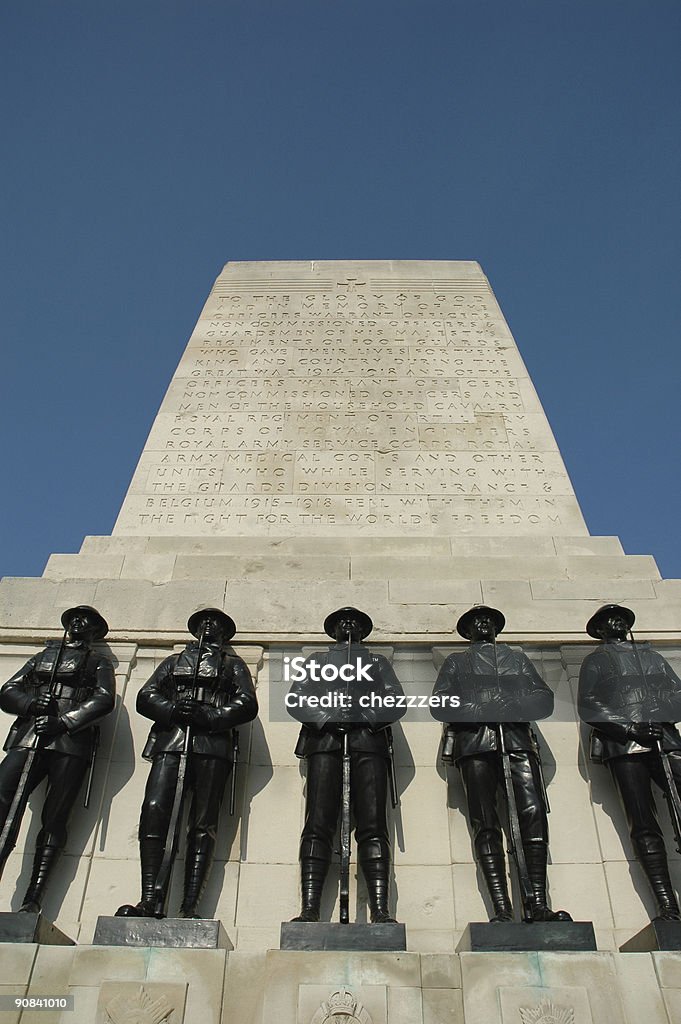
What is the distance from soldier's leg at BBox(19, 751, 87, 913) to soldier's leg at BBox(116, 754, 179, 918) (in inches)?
22.7

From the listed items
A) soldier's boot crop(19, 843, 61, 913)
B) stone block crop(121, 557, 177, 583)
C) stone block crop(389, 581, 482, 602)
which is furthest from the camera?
stone block crop(121, 557, 177, 583)

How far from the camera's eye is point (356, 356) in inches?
509

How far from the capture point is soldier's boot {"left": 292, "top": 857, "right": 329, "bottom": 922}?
18.2 ft

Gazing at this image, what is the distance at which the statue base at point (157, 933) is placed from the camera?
17.0ft

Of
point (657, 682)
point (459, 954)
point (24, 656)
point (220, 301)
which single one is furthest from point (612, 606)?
point (220, 301)

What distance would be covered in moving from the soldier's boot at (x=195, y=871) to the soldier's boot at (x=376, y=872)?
3.66 feet

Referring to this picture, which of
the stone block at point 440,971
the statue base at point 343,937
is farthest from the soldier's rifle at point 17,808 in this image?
the stone block at point 440,971

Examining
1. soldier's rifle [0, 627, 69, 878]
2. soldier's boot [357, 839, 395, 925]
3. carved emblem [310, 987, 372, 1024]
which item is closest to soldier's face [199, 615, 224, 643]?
soldier's rifle [0, 627, 69, 878]

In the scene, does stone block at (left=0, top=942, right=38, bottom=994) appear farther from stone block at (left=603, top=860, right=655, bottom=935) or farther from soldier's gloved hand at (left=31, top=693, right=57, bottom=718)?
stone block at (left=603, top=860, right=655, bottom=935)

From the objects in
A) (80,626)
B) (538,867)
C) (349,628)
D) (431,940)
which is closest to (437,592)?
(349,628)

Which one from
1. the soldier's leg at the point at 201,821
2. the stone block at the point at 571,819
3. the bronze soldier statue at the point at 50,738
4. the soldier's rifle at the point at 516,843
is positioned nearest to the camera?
the soldier's rifle at the point at 516,843

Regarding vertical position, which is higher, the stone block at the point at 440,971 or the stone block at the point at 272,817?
the stone block at the point at 272,817

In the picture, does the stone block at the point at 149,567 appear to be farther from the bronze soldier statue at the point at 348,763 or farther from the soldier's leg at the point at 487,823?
the soldier's leg at the point at 487,823

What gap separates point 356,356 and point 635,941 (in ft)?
30.6
